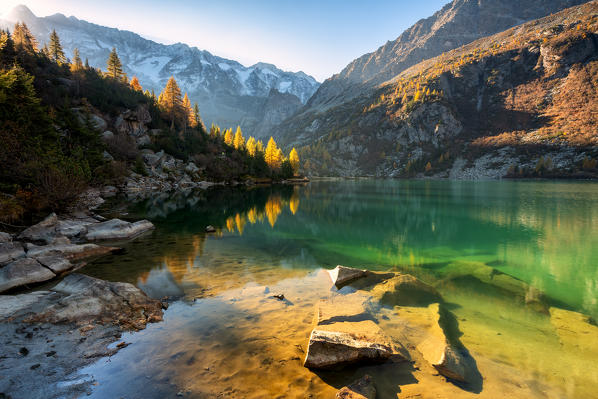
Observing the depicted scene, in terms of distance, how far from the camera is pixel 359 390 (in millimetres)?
5746

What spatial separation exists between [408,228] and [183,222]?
2392 cm

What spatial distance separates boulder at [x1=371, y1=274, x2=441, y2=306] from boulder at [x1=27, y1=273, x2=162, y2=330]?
28.9ft

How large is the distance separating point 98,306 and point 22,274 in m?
5.20

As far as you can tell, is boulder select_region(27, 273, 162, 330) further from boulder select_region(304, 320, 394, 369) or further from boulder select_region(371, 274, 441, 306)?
boulder select_region(371, 274, 441, 306)

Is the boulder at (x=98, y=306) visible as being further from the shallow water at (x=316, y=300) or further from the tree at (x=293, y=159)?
the tree at (x=293, y=159)

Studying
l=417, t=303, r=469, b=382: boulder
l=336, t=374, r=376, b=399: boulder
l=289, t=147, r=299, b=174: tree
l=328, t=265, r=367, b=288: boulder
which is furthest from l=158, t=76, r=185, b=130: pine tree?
l=336, t=374, r=376, b=399: boulder

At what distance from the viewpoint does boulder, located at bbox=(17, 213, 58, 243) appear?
1579 cm

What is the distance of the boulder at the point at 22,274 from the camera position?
10.2 metres

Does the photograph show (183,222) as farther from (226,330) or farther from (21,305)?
(226,330)

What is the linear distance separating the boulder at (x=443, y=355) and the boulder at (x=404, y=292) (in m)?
2.13

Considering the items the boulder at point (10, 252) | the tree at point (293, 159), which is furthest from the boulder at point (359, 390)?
the tree at point (293, 159)

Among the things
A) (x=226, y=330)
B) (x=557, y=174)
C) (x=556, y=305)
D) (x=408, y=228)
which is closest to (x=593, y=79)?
(x=557, y=174)

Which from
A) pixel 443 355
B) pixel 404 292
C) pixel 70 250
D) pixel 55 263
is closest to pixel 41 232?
pixel 70 250

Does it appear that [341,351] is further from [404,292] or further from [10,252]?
[10,252]
